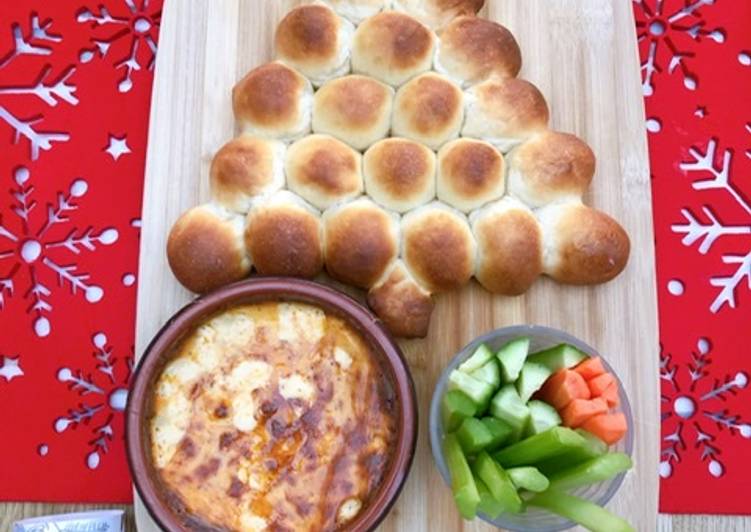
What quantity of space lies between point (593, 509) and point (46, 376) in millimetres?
1237

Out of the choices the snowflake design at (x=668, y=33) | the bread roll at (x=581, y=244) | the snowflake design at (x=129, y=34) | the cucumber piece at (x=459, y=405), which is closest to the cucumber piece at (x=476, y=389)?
the cucumber piece at (x=459, y=405)

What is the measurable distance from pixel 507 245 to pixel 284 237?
47 cm

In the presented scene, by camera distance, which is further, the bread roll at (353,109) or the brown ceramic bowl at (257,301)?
the bread roll at (353,109)

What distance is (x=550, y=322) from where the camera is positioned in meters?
1.90

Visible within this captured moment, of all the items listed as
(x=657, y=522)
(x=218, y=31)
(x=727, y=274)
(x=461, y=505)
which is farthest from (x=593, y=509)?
(x=218, y=31)

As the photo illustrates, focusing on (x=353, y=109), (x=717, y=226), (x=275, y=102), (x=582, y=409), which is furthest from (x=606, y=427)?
(x=275, y=102)

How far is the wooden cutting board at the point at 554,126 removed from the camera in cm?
184

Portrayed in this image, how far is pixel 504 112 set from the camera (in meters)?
1.85

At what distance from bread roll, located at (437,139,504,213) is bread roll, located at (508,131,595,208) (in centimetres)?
4

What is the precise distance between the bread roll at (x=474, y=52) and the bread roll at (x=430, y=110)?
1.6 inches

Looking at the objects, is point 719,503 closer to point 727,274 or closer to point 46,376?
point 727,274

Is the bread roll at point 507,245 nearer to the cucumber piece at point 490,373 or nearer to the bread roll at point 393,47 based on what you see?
A: the cucumber piece at point 490,373

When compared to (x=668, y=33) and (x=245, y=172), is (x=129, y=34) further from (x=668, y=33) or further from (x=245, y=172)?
(x=668, y=33)

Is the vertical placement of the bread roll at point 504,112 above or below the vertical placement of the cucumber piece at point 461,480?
above
